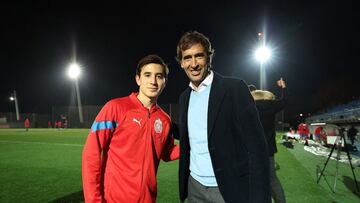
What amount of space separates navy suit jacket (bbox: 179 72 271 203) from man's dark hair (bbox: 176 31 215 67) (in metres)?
0.37

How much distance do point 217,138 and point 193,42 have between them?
845 millimetres

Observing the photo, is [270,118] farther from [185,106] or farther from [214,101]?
[214,101]

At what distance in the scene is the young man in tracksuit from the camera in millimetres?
2506

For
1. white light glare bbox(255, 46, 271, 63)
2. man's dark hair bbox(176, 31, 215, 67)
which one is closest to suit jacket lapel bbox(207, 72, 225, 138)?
man's dark hair bbox(176, 31, 215, 67)

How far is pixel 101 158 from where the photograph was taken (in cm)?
266

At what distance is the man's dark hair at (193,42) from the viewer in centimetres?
261

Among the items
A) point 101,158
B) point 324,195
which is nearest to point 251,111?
point 101,158

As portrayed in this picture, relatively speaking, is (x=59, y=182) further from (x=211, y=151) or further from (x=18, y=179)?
(x=211, y=151)

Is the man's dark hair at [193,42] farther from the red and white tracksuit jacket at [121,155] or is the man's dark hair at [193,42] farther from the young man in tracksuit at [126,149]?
the red and white tracksuit jacket at [121,155]

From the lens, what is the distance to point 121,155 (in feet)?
8.70

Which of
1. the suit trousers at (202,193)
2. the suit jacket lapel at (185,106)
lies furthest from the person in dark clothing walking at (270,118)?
the suit trousers at (202,193)

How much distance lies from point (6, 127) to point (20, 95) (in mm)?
30390

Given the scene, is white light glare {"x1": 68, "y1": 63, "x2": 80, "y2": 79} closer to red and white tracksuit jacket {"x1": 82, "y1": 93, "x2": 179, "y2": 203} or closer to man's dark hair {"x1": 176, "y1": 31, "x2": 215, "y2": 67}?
red and white tracksuit jacket {"x1": 82, "y1": 93, "x2": 179, "y2": 203}

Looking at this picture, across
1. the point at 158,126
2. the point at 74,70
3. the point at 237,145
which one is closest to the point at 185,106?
the point at 158,126
